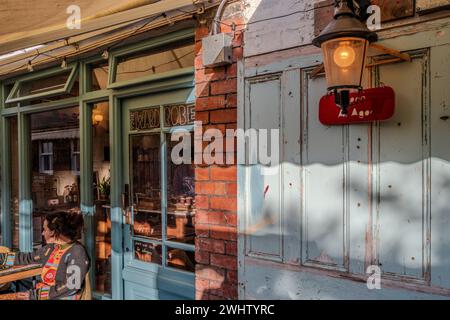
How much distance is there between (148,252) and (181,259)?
1.29 ft

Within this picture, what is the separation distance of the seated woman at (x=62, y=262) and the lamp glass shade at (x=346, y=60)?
2115 millimetres

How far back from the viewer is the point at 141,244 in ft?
11.7

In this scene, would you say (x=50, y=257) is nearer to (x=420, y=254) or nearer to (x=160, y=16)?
(x=160, y=16)

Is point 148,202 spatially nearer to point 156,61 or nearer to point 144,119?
point 144,119

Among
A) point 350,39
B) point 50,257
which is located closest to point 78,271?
point 50,257

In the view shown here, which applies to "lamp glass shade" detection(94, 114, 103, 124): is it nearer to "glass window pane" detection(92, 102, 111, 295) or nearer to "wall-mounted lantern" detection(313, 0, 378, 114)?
"glass window pane" detection(92, 102, 111, 295)

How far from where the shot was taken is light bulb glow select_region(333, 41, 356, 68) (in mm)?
1853

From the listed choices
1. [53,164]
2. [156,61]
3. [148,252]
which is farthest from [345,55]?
[53,164]

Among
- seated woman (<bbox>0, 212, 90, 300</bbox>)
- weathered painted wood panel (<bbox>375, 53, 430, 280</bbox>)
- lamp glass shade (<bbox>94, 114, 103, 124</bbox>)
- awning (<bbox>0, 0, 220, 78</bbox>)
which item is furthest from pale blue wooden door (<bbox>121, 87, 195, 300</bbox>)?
weathered painted wood panel (<bbox>375, 53, 430, 280</bbox>)

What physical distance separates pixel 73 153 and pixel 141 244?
149 cm

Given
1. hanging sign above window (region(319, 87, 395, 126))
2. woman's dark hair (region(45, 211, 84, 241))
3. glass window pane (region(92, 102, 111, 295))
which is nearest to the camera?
hanging sign above window (region(319, 87, 395, 126))

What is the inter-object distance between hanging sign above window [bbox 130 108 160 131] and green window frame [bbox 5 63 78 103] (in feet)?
2.92

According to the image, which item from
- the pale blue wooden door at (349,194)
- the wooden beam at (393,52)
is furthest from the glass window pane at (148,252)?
the wooden beam at (393,52)

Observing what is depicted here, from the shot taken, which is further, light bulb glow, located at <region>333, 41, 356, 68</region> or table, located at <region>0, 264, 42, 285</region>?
table, located at <region>0, 264, 42, 285</region>
